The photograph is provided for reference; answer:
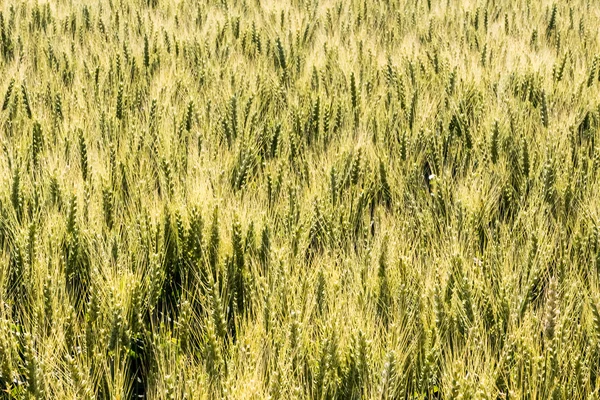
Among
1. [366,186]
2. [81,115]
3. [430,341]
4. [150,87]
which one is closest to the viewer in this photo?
[430,341]

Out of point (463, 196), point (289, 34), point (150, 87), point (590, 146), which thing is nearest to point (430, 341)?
point (463, 196)

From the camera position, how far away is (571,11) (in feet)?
17.6

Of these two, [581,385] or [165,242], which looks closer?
[581,385]

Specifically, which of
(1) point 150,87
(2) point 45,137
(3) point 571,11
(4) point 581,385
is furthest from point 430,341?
(3) point 571,11

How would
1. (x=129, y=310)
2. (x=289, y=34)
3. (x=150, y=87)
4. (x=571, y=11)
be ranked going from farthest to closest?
(x=571, y=11), (x=289, y=34), (x=150, y=87), (x=129, y=310)

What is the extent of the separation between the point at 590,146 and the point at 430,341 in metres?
1.65

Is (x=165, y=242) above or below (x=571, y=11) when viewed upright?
below

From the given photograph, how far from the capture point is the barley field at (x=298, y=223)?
5.01 ft

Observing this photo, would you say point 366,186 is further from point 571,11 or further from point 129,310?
point 571,11

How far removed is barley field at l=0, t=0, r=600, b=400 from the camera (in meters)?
1.53

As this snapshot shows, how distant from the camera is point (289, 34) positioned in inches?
178

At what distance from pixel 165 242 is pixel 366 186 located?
0.80 m

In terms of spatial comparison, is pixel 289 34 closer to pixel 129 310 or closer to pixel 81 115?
pixel 81 115

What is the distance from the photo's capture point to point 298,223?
2.11 m
